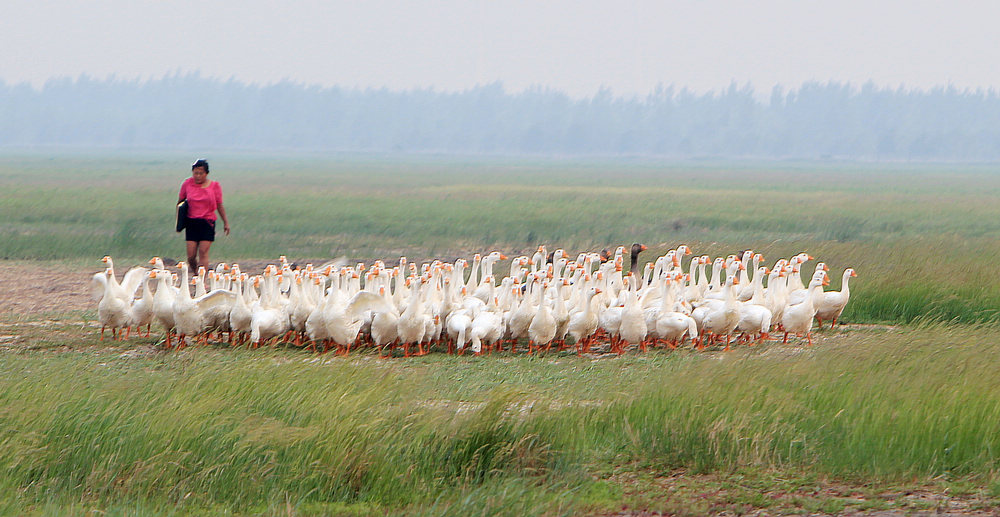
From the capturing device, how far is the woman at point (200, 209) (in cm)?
1495

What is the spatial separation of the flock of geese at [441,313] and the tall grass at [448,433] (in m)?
2.36

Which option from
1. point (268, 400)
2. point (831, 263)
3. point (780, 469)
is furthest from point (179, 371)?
point (831, 263)

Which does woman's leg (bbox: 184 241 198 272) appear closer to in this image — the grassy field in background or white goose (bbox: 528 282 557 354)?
white goose (bbox: 528 282 557 354)

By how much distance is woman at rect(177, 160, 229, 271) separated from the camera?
1495cm

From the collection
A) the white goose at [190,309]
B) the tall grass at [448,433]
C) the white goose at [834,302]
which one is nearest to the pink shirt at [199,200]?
the white goose at [190,309]

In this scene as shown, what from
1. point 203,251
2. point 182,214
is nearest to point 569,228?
point 203,251

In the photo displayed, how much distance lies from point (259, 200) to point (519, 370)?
3336 centimetres

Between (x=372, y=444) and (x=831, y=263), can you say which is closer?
(x=372, y=444)

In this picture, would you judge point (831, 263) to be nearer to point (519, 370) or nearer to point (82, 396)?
point (519, 370)

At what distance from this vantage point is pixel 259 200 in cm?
4303

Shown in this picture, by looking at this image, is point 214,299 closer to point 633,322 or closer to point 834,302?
point 633,322

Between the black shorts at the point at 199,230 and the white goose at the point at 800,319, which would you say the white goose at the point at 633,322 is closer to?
the white goose at the point at 800,319

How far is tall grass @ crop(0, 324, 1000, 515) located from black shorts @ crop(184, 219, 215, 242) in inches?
225

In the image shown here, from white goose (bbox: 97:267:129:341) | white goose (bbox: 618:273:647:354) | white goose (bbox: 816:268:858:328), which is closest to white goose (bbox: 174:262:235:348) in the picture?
white goose (bbox: 97:267:129:341)
